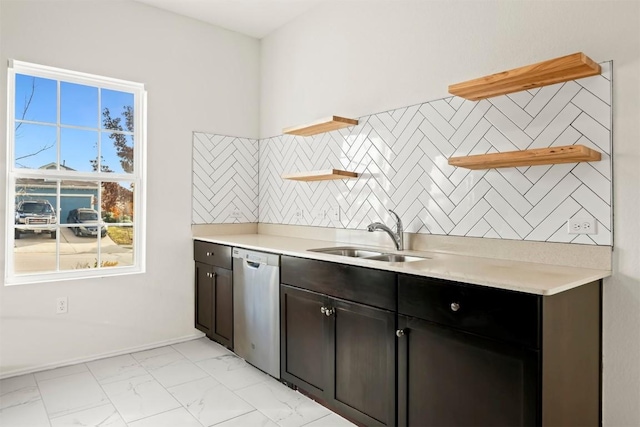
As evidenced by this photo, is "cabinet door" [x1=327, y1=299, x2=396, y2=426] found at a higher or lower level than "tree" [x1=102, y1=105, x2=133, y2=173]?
lower

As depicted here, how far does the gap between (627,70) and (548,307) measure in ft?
3.72

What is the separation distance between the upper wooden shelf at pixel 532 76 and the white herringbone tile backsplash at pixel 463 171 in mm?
63

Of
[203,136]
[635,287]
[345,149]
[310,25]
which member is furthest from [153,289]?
[635,287]

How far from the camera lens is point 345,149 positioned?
3160 millimetres

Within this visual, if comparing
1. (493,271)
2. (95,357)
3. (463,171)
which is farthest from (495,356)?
(95,357)

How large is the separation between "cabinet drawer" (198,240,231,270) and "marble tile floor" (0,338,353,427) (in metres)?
0.73

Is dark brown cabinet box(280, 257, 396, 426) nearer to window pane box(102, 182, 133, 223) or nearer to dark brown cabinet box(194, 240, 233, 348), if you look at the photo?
dark brown cabinet box(194, 240, 233, 348)

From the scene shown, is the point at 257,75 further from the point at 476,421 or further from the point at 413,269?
the point at 476,421

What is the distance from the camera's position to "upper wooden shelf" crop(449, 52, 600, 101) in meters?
1.78

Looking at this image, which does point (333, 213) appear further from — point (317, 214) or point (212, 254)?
point (212, 254)

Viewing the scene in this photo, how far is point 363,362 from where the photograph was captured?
2.09 meters

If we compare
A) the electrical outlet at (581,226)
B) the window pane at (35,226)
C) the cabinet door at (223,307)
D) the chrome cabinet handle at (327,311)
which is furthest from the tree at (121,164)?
the electrical outlet at (581,226)

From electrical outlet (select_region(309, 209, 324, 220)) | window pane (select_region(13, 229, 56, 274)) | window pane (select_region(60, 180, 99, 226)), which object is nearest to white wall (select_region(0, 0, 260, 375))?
window pane (select_region(13, 229, 56, 274))

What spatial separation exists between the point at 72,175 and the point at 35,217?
39 cm
